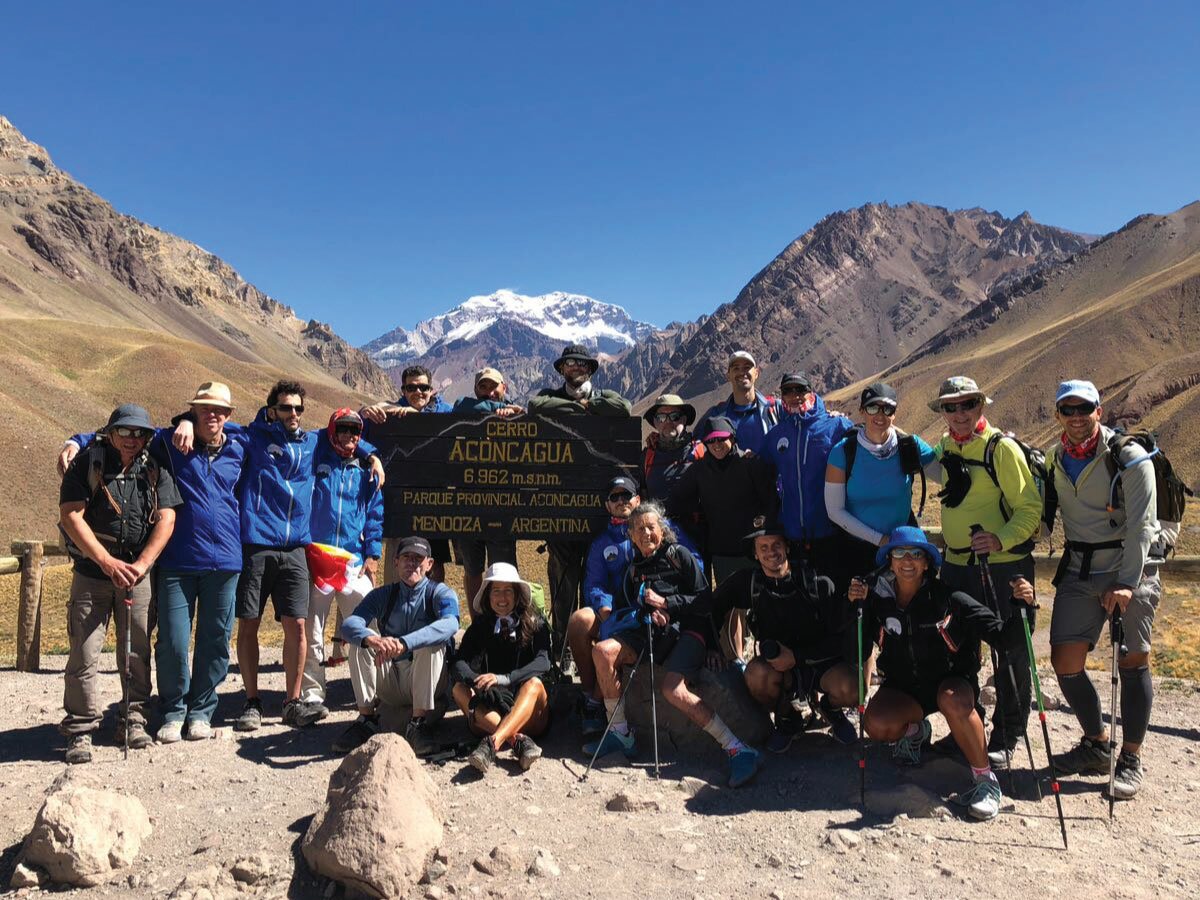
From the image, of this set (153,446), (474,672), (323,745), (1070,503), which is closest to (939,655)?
(1070,503)

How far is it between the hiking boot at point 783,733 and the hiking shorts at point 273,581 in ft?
14.1

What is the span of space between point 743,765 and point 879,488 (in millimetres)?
2534

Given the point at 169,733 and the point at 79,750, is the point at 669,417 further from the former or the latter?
the point at 79,750

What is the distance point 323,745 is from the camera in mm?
7480

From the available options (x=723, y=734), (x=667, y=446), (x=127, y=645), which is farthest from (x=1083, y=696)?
(x=127, y=645)

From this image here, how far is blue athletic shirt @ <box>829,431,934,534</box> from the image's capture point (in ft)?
24.0

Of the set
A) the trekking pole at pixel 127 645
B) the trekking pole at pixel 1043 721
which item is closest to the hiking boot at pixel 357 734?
the trekking pole at pixel 127 645

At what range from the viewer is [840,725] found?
7387 mm

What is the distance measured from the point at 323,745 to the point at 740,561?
158 inches

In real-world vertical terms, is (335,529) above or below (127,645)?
above

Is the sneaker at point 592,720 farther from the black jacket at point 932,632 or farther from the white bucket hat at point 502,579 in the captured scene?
the black jacket at point 932,632

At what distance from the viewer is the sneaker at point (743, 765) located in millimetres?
6652

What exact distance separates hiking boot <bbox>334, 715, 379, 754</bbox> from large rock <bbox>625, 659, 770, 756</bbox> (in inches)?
86.4

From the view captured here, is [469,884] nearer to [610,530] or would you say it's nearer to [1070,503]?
[610,530]
